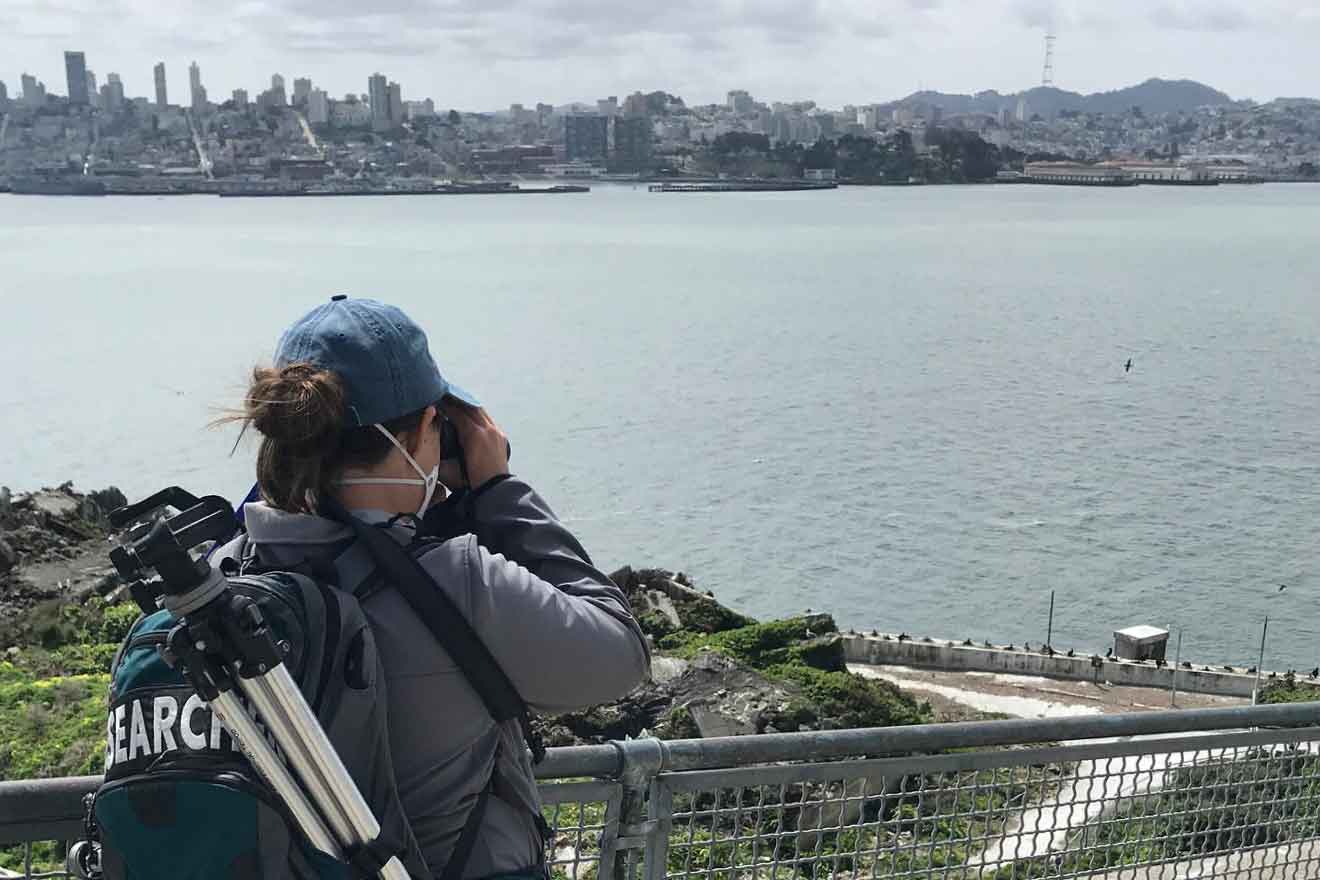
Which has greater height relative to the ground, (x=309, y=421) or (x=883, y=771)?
(x=309, y=421)

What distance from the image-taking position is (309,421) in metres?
1.81

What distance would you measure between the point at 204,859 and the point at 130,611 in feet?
56.5

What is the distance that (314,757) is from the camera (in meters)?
1.64

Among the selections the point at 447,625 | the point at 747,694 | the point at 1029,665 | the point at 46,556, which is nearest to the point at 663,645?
the point at 747,694

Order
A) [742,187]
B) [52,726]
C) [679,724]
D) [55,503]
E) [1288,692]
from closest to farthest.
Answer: [52,726] < [679,724] < [1288,692] < [55,503] < [742,187]

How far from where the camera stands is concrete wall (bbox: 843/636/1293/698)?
2116cm

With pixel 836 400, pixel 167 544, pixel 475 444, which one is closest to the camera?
pixel 167 544

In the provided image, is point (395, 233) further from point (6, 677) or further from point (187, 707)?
point (187, 707)

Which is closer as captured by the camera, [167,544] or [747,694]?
[167,544]

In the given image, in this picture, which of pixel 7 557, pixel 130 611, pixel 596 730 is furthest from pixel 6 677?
pixel 7 557

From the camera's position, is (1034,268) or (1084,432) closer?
(1084,432)

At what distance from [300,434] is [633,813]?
125 cm

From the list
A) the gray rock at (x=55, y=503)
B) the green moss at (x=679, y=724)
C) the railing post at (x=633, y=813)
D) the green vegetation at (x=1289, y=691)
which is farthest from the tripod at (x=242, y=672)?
the gray rock at (x=55, y=503)

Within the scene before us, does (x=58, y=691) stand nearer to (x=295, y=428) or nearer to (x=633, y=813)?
(x=633, y=813)
